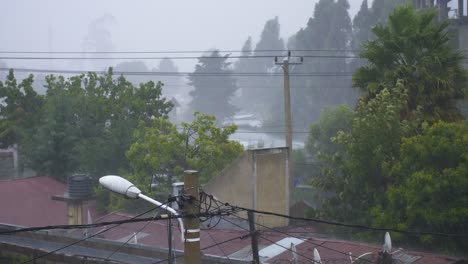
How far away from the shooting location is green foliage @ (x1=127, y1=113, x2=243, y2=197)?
29500mm

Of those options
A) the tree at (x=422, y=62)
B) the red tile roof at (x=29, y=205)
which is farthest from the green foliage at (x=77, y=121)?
the tree at (x=422, y=62)

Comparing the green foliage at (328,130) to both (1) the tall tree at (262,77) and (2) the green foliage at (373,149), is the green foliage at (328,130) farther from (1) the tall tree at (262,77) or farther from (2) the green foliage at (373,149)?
(1) the tall tree at (262,77)

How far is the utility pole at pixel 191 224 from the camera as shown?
345 inches

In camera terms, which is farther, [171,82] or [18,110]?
[171,82]

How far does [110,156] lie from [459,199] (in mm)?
19921

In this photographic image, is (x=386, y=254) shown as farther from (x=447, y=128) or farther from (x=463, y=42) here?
(x=463, y=42)

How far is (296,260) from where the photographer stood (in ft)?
49.4

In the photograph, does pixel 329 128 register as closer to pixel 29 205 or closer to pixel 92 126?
pixel 92 126

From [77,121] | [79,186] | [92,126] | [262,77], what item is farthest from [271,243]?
[262,77]

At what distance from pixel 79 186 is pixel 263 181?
8.13m

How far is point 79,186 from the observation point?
976 inches


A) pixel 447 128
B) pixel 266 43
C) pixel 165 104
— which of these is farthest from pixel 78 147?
pixel 266 43

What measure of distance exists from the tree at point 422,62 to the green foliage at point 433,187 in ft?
6.33

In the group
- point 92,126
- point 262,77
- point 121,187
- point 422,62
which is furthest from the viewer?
point 262,77
